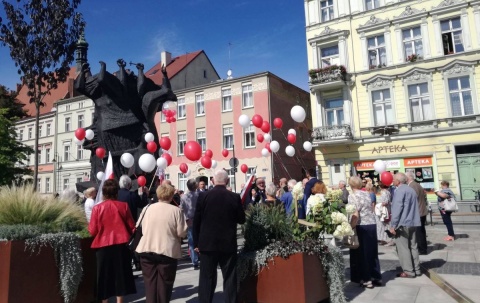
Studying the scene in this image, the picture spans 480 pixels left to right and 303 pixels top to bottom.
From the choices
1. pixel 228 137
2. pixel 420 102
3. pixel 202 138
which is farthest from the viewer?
pixel 202 138

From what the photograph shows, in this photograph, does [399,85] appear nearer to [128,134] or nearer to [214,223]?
[128,134]

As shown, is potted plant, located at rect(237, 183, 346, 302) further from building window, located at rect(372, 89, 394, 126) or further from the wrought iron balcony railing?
building window, located at rect(372, 89, 394, 126)

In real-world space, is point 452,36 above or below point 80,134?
above

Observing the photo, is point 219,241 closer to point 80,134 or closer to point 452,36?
point 80,134

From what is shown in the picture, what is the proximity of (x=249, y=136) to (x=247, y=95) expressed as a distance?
3.71m

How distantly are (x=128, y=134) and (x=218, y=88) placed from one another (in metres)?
22.3

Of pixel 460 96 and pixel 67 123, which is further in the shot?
pixel 67 123

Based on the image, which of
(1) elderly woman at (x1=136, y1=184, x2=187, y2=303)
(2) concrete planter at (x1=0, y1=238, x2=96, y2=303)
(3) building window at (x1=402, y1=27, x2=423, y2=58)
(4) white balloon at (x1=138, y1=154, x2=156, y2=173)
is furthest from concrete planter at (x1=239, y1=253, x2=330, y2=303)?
(3) building window at (x1=402, y1=27, x2=423, y2=58)

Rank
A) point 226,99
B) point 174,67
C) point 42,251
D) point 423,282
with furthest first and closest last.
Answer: point 174,67, point 226,99, point 423,282, point 42,251

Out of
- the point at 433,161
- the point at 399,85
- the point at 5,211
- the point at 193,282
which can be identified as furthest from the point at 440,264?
the point at 399,85

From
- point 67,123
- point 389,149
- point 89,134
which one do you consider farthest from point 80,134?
point 67,123

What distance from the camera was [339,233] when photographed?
16.1 feet

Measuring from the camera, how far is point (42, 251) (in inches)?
174

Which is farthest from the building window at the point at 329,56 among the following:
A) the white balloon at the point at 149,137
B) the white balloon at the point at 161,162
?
the white balloon at the point at 149,137
